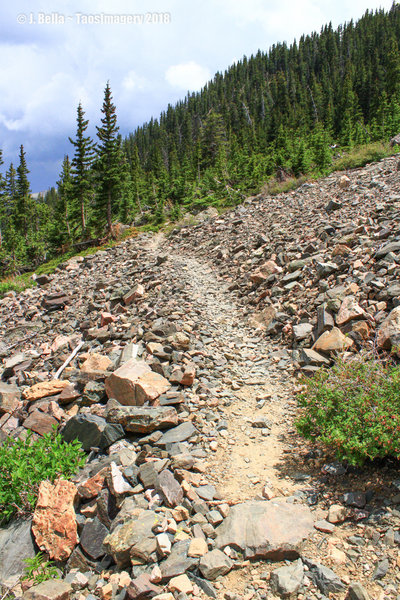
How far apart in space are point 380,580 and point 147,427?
3718 mm

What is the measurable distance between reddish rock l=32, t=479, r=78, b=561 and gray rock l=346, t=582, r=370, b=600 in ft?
10.2

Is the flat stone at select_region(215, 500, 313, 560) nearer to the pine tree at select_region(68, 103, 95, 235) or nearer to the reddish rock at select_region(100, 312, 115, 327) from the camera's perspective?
the reddish rock at select_region(100, 312, 115, 327)

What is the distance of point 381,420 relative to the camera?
4.00 m

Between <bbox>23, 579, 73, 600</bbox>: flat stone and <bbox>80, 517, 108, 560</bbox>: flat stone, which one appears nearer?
<bbox>23, 579, 73, 600</bbox>: flat stone

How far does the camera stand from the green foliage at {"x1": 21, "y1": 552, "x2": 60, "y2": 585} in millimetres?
3887

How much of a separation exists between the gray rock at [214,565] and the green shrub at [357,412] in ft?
5.73

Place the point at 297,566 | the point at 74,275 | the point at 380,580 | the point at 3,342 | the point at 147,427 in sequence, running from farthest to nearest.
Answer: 1. the point at 74,275
2. the point at 3,342
3. the point at 147,427
4. the point at 297,566
5. the point at 380,580

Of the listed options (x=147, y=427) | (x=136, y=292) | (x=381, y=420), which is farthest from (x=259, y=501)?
(x=136, y=292)

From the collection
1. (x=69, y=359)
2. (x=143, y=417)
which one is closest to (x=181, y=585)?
(x=143, y=417)

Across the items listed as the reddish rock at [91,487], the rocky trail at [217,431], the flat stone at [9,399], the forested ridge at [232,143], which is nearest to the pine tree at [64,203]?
the forested ridge at [232,143]

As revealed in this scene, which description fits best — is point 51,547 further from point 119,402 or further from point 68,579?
point 119,402

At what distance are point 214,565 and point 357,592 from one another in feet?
4.24

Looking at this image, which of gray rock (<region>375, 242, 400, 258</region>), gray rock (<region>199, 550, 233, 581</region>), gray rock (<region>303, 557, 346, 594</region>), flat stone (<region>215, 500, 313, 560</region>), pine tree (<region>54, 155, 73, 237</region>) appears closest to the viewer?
gray rock (<region>303, 557, 346, 594</region>)

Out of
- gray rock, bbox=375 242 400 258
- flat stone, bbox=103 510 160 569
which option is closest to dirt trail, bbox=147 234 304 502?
flat stone, bbox=103 510 160 569
